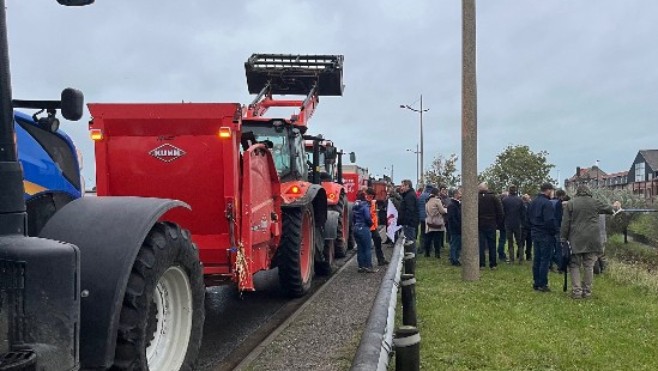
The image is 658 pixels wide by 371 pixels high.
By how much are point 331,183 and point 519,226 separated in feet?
13.6

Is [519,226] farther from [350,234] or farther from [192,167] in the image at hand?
[192,167]

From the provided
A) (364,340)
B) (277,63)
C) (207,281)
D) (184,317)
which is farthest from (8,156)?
(277,63)

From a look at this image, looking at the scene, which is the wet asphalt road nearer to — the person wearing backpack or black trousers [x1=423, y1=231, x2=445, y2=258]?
the person wearing backpack

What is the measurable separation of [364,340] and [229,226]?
94.4 inches

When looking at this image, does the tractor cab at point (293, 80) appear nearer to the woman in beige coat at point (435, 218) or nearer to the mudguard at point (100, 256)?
the woman in beige coat at point (435, 218)

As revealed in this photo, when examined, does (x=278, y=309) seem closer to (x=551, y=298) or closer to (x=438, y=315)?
(x=438, y=315)

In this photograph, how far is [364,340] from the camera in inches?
174

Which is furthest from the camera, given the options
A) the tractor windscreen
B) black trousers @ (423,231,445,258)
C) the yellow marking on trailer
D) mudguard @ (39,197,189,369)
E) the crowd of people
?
black trousers @ (423,231,445,258)

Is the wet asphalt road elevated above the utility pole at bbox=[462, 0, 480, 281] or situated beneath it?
situated beneath

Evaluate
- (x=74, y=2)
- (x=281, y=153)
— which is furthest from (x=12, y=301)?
(x=281, y=153)

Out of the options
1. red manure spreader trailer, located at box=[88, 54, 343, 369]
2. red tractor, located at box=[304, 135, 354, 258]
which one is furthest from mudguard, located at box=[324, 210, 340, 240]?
red manure spreader trailer, located at box=[88, 54, 343, 369]

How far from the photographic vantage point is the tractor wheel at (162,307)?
3.79 metres

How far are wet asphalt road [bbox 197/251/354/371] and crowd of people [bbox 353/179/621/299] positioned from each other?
2.38 metres

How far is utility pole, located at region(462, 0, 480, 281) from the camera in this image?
34.9 feet
